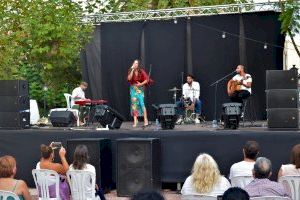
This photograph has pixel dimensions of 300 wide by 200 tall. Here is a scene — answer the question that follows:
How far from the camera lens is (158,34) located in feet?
56.6

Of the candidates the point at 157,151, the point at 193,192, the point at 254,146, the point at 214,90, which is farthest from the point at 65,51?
the point at 193,192

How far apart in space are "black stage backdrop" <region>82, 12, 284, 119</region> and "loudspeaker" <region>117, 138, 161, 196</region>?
6.38 m

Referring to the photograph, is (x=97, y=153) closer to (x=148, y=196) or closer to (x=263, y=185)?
(x=263, y=185)

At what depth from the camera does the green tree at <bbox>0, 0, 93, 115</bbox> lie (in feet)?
58.5

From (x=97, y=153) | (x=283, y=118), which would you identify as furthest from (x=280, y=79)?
(x=97, y=153)

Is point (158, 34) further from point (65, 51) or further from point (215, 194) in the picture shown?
point (215, 194)

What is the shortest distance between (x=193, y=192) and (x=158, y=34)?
10.4 m

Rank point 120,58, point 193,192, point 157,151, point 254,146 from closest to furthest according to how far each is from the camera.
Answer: point 193,192 → point 254,146 → point 157,151 → point 120,58

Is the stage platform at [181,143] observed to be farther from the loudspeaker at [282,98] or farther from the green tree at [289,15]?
the green tree at [289,15]

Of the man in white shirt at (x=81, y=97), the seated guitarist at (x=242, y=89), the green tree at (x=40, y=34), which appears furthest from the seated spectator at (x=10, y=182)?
the green tree at (x=40, y=34)

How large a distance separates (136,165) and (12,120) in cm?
300

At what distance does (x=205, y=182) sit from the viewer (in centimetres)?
721

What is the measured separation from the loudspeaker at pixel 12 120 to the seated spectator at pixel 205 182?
5.80 m

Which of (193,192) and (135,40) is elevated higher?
(135,40)
